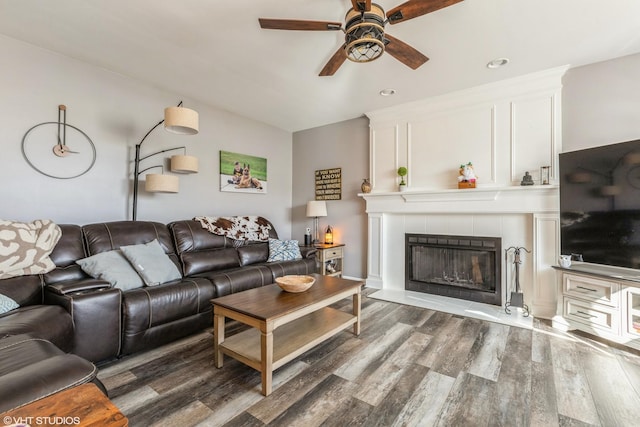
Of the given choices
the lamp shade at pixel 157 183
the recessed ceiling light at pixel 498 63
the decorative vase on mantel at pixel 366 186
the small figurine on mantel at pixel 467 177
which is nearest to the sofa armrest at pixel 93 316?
the lamp shade at pixel 157 183

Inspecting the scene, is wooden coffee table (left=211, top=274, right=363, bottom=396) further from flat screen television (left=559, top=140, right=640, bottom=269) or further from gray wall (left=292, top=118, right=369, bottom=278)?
flat screen television (left=559, top=140, right=640, bottom=269)

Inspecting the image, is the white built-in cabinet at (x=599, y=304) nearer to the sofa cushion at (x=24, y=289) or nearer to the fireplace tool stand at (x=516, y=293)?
the fireplace tool stand at (x=516, y=293)

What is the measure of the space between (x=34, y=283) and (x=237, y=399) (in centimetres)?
170

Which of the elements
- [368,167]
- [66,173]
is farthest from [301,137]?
[66,173]

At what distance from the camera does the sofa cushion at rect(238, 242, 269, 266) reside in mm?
3486

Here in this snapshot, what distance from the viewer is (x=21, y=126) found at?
2.50m

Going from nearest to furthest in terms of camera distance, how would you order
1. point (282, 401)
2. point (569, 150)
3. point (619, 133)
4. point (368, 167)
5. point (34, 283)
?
point (282, 401), point (34, 283), point (619, 133), point (569, 150), point (368, 167)

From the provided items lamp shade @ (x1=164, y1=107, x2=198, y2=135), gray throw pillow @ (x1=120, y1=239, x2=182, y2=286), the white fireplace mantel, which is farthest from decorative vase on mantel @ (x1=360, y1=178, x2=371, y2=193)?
gray throw pillow @ (x1=120, y1=239, x2=182, y2=286)

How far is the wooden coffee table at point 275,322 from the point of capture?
1752mm

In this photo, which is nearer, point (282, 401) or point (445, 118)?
point (282, 401)

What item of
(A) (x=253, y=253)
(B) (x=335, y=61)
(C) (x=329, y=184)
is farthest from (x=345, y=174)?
(B) (x=335, y=61)

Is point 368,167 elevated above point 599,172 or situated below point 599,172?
above

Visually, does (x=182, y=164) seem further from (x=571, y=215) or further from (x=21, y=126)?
(x=571, y=215)

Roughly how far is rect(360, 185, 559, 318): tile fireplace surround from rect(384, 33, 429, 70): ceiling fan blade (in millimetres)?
1708
